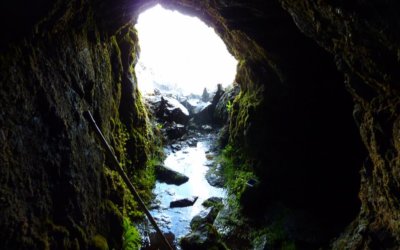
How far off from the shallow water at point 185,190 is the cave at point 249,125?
61cm

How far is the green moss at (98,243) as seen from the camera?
18.3 ft

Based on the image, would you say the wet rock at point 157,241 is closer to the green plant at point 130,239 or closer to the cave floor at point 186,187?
the cave floor at point 186,187

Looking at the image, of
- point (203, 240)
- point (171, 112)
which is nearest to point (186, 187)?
point (203, 240)

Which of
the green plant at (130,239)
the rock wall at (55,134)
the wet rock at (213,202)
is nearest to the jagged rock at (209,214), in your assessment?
the wet rock at (213,202)

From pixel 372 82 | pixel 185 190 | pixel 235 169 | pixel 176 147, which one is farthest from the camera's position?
pixel 176 147

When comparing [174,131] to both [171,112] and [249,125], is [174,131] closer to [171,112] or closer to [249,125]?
[171,112]

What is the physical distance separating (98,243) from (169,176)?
6697 millimetres

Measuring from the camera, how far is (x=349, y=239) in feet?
21.2

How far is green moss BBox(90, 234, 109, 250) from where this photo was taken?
18.3 feet

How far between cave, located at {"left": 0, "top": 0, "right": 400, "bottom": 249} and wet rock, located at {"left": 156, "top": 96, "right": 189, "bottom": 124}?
6137 mm

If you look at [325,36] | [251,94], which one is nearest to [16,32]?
[325,36]

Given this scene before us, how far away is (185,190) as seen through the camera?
11773mm

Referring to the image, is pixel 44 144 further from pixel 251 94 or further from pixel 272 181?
pixel 251 94

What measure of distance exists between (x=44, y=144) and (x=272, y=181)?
277 inches
